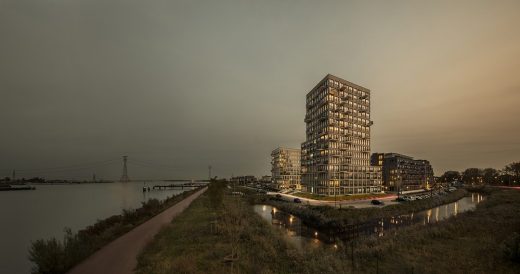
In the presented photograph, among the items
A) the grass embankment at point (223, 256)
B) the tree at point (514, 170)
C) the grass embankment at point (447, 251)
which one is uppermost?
the grass embankment at point (223, 256)

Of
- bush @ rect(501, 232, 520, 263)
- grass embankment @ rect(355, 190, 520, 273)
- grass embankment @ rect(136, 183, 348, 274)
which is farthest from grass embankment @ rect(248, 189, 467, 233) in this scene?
bush @ rect(501, 232, 520, 263)

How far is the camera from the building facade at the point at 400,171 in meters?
147

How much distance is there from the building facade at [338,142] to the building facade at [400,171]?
47284mm

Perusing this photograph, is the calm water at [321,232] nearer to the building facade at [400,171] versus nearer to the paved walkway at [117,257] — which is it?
the paved walkway at [117,257]

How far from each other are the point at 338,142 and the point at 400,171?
248ft

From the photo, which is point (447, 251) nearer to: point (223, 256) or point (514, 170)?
point (223, 256)

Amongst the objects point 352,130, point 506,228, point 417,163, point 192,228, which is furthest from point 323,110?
point 417,163

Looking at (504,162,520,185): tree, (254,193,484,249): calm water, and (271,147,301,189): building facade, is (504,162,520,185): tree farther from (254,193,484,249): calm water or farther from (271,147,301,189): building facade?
(254,193,484,249): calm water

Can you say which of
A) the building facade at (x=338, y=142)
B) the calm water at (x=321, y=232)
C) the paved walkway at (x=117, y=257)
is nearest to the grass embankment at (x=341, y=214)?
the calm water at (x=321, y=232)

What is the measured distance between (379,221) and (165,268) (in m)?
42.9

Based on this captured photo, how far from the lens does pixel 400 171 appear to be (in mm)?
148875

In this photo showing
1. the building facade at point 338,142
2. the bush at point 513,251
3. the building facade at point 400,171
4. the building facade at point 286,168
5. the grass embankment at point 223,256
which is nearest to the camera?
the grass embankment at point 223,256

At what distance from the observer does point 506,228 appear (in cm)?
3319

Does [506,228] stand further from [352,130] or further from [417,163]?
[417,163]
